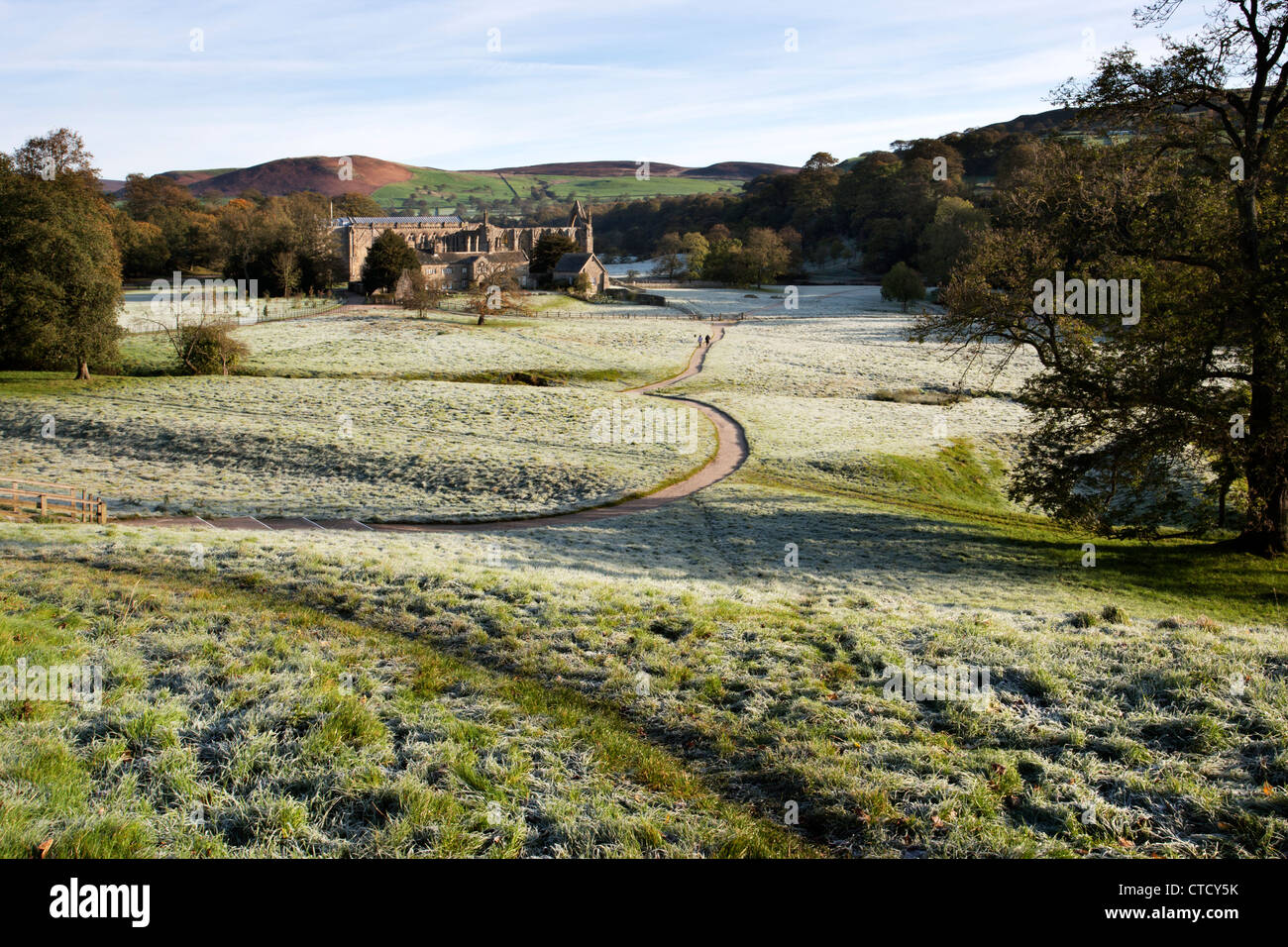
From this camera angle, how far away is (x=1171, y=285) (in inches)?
879

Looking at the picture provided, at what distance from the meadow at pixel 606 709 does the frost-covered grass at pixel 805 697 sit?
0.14ft

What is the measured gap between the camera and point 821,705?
370 inches

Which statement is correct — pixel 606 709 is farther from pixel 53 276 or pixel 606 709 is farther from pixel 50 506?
pixel 53 276

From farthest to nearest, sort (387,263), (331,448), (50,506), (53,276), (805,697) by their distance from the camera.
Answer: (387,263) → (53,276) → (331,448) → (50,506) → (805,697)

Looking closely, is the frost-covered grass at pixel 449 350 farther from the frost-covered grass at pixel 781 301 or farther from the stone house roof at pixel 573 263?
the stone house roof at pixel 573 263

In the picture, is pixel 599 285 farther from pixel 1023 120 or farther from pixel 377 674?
pixel 1023 120

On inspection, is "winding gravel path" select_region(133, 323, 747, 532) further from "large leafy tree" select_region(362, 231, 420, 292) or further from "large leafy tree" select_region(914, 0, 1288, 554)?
"large leafy tree" select_region(362, 231, 420, 292)

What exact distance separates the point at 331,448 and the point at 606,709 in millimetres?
27175

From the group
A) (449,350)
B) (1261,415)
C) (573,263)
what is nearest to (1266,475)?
(1261,415)

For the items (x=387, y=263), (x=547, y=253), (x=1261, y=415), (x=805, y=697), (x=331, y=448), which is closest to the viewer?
(x=805, y=697)

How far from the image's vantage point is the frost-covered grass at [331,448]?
2673 centimetres

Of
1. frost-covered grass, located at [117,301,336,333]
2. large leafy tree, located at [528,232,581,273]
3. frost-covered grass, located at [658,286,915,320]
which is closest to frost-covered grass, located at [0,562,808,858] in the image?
frost-covered grass, located at [117,301,336,333]

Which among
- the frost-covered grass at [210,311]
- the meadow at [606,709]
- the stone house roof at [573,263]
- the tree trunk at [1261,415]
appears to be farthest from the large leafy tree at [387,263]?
the tree trunk at [1261,415]

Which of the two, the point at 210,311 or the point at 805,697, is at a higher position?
the point at 210,311
